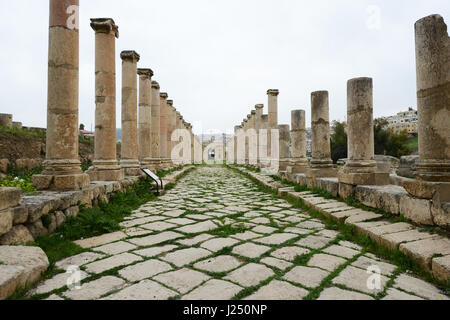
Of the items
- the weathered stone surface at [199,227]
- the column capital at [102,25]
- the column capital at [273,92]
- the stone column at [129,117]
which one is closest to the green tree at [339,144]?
the column capital at [273,92]

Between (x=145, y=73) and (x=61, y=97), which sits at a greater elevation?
(x=145, y=73)

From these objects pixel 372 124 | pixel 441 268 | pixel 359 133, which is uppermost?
pixel 372 124

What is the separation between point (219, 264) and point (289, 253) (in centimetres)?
90

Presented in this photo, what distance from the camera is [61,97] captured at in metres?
5.40

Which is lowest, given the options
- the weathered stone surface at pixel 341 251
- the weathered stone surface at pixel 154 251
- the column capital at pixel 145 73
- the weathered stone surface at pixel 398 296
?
the weathered stone surface at pixel 398 296

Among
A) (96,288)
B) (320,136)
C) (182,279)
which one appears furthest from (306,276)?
(320,136)

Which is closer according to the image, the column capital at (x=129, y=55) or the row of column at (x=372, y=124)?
the row of column at (x=372, y=124)

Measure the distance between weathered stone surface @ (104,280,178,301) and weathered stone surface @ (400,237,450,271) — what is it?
2.49 m

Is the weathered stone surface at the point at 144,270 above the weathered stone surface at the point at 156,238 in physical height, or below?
below

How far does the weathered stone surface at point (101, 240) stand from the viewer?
153 inches

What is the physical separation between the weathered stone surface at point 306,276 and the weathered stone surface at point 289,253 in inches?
13.0

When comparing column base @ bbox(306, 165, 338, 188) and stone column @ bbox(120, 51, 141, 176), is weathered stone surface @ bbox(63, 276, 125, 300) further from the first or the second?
stone column @ bbox(120, 51, 141, 176)

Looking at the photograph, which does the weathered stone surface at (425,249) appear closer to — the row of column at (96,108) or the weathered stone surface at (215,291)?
the weathered stone surface at (215,291)

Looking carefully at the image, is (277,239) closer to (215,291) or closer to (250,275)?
(250,275)
